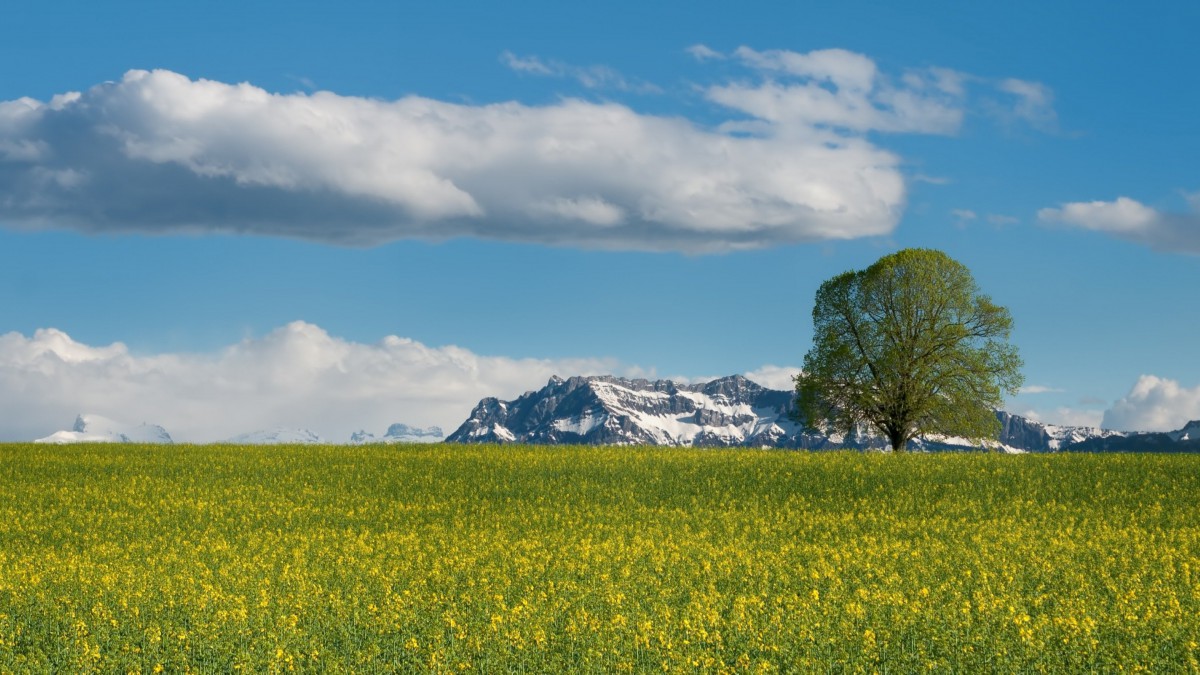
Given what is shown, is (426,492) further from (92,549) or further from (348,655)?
(348,655)

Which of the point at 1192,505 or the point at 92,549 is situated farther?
the point at 1192,505

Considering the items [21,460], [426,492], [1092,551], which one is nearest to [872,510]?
[1092,551]

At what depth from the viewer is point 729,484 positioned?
119ft

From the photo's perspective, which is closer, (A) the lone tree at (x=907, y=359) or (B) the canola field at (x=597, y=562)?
(B) the canola field at (x=597, y=562)

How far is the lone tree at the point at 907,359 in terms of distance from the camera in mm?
53031

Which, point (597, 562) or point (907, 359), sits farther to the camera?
point (907, 359)

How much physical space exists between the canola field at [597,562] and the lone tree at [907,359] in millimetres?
10760

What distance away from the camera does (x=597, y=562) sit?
71.2 ft

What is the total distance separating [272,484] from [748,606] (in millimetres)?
23790

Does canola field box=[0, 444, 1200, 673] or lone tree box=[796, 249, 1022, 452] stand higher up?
lone tree box=[796, 249, 1022, 452]

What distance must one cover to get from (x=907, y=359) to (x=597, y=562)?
3528 cm

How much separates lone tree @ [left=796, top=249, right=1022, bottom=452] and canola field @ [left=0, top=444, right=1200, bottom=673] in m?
10.8

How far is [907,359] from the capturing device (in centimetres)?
5325

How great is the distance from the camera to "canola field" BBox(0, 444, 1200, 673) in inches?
582
